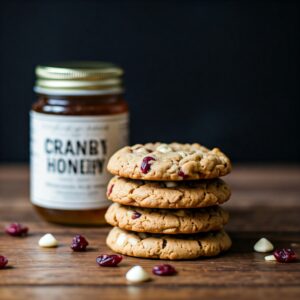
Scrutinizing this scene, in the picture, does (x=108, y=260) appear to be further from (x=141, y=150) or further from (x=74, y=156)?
(x=74, y=156)

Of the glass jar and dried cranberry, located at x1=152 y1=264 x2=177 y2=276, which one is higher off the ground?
the glass jar

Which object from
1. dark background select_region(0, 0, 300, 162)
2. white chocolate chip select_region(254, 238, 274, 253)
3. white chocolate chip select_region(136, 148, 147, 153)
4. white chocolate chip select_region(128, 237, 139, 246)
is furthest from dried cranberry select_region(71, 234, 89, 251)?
dark background select_region(0, 0, 300, 162)

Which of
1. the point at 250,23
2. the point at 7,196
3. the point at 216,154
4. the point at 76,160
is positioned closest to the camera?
the point at 216,154

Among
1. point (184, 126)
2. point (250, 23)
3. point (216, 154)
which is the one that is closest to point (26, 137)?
point (184, 126)

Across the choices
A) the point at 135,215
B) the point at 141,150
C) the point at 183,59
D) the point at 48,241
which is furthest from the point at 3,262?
the point at 183,59

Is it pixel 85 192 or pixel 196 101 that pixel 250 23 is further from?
pixel 85 192

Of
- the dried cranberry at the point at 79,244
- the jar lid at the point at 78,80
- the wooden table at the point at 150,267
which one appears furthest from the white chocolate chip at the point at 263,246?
the jar lid at the point at 78,80

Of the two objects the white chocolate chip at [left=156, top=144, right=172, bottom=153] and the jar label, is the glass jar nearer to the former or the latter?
the jar label
